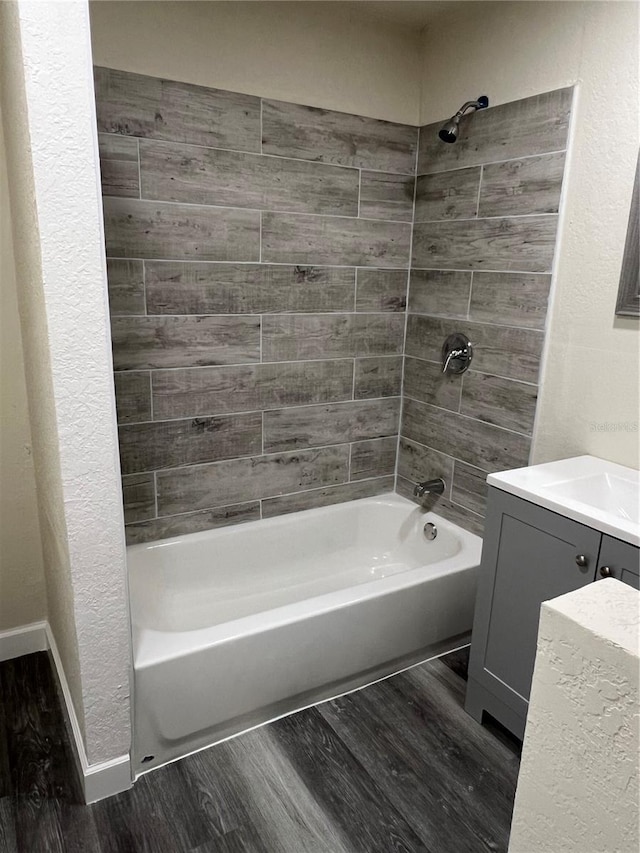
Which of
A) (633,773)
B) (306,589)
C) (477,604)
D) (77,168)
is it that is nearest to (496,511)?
(477,604)

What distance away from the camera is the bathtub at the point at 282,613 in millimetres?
1919

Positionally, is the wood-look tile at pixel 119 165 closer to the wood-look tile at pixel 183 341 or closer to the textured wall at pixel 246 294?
the textured wall at pixel 246 294

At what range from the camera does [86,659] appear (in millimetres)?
1688

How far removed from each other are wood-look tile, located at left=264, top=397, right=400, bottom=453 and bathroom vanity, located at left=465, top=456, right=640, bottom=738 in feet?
3.51

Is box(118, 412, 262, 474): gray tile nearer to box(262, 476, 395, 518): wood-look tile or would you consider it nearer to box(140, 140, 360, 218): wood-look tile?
box(262, 476, 395, 518): wood-look tile

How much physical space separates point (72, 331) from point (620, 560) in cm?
151

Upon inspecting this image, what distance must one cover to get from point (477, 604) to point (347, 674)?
55cm

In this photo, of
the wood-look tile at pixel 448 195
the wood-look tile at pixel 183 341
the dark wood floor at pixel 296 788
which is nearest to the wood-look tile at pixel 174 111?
the wood-look tile at pixel 183 341

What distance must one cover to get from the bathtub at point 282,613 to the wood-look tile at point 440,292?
3.18 ft

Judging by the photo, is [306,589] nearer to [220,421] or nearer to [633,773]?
[220,421]

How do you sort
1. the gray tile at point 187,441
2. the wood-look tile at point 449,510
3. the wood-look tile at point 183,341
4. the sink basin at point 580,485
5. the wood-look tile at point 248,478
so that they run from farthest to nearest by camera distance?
1. the wood-look tile at point 449,510
2. the wood-look tile at point 248,478
3. the gray tile at point 187,441
4. the wood-look tile at point 183,341
5. the sink basin at point 580,485

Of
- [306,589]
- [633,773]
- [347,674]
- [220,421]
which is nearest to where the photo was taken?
[633,773]

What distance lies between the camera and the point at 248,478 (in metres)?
2.77

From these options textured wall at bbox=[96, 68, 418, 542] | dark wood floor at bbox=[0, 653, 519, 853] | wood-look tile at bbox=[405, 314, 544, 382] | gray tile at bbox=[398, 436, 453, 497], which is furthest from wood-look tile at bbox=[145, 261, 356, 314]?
dark wood floor at bbox=[0, 653, 519, 853]
